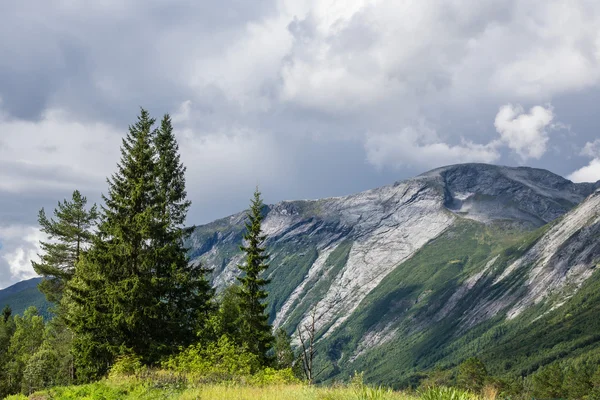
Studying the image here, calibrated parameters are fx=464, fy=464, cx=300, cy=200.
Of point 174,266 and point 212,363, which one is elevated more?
point 174,266

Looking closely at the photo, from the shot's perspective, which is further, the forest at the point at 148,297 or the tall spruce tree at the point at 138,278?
the tall spruce tree at the point at 138,278

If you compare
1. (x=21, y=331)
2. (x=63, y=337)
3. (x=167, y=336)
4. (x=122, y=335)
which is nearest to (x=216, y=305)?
(x=167, y=336)

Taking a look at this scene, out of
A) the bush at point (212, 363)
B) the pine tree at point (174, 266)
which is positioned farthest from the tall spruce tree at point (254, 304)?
the bush at point (212, 363)

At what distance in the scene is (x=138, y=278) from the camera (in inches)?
1194

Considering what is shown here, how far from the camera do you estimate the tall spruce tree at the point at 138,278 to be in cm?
3009

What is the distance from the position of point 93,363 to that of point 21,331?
2155 inches

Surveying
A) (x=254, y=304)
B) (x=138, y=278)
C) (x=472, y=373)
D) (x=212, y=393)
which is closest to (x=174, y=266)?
(x=138, y=278)

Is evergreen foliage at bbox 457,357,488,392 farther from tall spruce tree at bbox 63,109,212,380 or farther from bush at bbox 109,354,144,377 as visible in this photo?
bush at bbox 109,354,144,377

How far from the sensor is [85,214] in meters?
46.7

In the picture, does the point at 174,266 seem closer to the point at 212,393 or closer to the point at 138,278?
the point at 138,278

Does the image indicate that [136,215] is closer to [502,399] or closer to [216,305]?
[216,305]

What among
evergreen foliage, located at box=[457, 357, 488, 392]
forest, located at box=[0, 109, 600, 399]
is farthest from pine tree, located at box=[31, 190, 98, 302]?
evergreen foliage, located at box=[457, 357, 488, 392]

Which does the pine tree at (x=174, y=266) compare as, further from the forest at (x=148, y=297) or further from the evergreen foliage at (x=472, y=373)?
the evergreen foliage at (x=472, y=373)

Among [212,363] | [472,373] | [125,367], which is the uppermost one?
[125,367]
